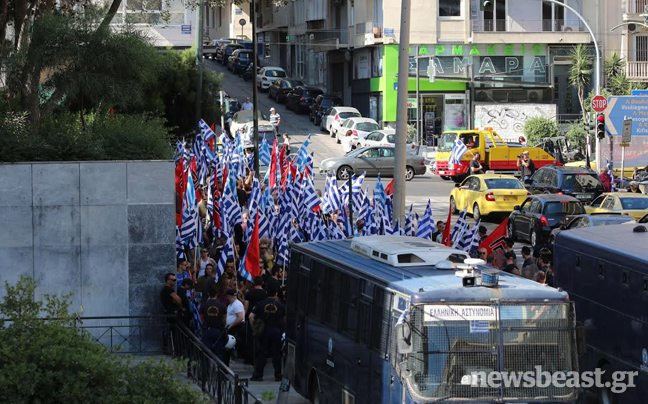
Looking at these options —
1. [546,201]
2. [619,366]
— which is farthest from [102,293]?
[546,201]

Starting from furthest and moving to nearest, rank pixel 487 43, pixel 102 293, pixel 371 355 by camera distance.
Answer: pixel 487 43, pixel 102 293, pixel 371 355

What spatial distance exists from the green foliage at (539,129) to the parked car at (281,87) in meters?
17.2

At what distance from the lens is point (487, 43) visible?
196 ft

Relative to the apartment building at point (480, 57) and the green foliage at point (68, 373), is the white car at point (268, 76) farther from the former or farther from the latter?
the green foliage at point (68, 373)

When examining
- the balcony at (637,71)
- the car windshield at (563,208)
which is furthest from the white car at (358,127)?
the car windshield at (563,208)

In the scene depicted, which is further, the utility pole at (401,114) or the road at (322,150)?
the road at (322,150)

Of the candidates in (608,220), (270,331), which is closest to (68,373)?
(270,331)

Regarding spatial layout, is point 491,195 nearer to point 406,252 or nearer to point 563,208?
point 563,208

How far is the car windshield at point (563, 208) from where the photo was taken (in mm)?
27688

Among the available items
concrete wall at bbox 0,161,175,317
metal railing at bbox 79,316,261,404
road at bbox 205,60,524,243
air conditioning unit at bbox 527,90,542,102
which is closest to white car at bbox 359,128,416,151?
road at bbox 205,60,524,243

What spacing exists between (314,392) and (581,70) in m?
48.2

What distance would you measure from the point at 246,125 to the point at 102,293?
3505 cm

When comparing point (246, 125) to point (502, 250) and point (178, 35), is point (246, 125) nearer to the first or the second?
point (178, 35)

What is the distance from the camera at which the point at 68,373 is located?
25.2 ft
